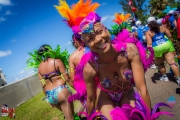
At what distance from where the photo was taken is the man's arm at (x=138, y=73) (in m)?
2.06

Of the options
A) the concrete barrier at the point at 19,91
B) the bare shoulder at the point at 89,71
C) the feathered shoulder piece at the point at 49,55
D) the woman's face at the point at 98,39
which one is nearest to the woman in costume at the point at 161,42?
the feathered shoulder piece at the point at 49,55

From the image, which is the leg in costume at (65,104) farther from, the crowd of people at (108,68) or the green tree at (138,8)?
the green tree at (138,8)

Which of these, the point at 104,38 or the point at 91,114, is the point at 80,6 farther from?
the point at 91,114

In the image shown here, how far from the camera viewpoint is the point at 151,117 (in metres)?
1.90

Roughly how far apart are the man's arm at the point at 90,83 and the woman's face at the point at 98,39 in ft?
1.11

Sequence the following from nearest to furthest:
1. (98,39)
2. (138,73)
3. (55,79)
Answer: (98,39)
(138,73)
(55,79)

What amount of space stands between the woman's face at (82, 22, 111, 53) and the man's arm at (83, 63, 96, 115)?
13.3 inches

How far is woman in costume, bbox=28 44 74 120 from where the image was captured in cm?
420

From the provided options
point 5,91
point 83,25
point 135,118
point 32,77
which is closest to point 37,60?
point 83,25

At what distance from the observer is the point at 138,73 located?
2.11 metres

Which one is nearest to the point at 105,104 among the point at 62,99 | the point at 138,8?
the point at 62,99

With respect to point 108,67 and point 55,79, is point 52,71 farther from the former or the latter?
point 108,67

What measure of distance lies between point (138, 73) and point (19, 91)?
9.30 metres

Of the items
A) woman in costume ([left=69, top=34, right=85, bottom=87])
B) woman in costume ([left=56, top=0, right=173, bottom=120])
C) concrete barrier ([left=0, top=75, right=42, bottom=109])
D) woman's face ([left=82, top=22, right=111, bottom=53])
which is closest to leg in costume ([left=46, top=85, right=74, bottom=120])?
woman in costume ([left=69, top=34, right=85, bottom=87])
